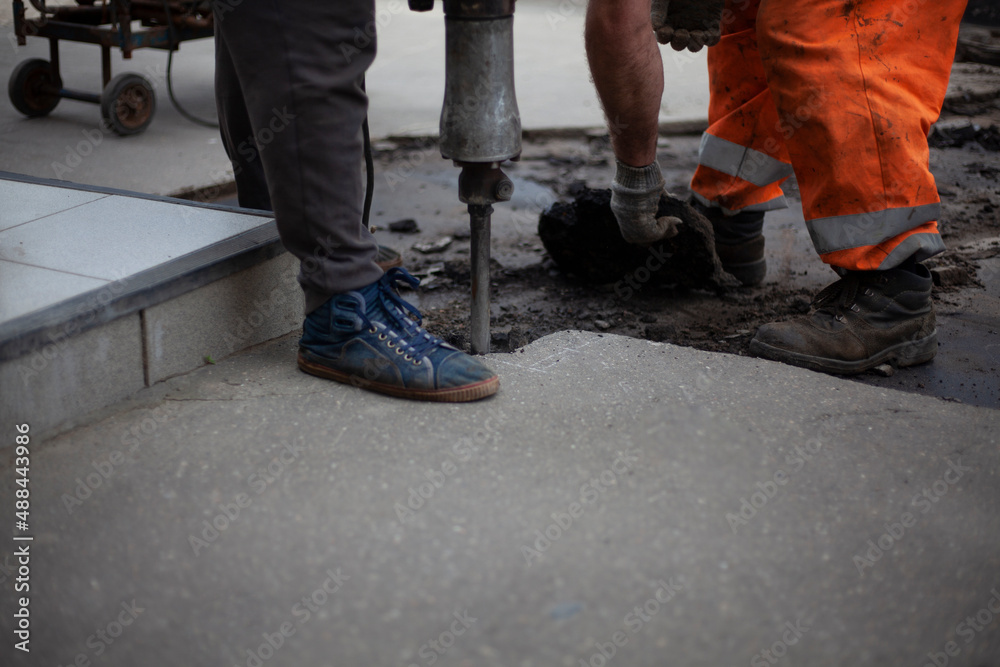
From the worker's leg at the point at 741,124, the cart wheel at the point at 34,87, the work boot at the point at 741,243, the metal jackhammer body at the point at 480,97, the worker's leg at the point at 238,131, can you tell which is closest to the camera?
the metal jackhammer body at the point at 480,97

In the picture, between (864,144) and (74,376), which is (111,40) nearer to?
(74,376)

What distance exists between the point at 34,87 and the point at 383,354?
11.0 feet

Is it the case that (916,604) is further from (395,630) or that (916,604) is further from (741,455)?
(395,630)

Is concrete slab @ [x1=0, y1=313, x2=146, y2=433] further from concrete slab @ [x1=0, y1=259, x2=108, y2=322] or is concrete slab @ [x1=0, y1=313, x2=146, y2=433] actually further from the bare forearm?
the bare forearm

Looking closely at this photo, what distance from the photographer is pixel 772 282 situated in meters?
2.66

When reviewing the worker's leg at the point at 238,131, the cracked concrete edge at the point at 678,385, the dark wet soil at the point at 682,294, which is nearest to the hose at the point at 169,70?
the dark wet soil at the point at 682,294

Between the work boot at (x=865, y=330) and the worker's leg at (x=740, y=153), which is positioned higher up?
the worker's leg at (x=740, y=153)

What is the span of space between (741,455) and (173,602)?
0.98 m

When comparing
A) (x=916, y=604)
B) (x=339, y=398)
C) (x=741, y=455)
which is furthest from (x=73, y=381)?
(x=916, y=604)

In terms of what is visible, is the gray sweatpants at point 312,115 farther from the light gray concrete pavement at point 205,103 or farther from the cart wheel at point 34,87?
the cart wheel at point 34,87

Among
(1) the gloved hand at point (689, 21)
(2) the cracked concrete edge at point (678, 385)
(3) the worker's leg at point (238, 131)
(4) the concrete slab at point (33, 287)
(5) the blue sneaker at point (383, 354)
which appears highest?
(1) the gloved hand at point (689, 21)

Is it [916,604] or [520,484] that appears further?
[520,484]

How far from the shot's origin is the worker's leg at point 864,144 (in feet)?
6.10

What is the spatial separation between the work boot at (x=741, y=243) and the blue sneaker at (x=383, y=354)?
4.19 feet
